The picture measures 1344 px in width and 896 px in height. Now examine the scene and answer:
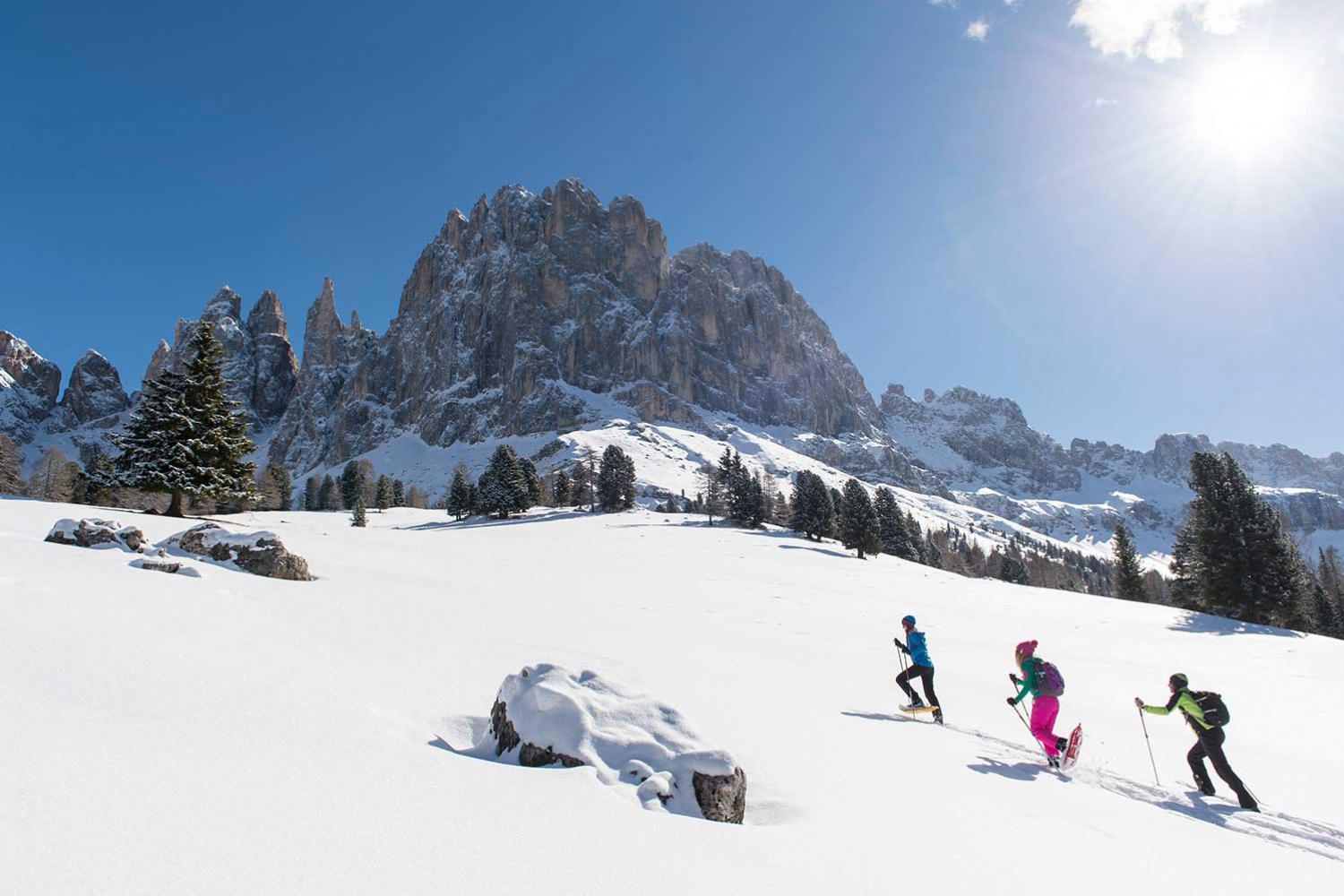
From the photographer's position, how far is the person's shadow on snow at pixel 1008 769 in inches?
235

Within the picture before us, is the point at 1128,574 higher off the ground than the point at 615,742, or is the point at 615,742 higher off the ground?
the point at 1128,574

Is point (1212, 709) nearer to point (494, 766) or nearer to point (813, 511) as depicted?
point (494, 766)

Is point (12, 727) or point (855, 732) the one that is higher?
point (12, 727)

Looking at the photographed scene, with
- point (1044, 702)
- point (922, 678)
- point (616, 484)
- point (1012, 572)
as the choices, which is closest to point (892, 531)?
point (1012, 572)

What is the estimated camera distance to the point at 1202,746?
23.5ft

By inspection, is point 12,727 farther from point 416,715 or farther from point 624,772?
point 624,772

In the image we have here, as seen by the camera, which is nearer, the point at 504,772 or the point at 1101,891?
the point at 1101,891

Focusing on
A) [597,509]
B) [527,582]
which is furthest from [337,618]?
[597,509]

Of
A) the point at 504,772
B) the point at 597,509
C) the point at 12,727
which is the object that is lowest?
the point at 504,772

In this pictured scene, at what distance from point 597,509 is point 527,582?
56.3 metres

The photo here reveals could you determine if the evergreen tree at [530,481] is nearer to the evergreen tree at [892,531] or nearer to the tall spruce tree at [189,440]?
the evergreen tree at [892,531]

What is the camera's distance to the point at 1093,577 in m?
146

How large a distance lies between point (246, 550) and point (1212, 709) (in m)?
15.3

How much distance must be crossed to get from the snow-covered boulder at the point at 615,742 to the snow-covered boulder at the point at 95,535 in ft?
32.4
